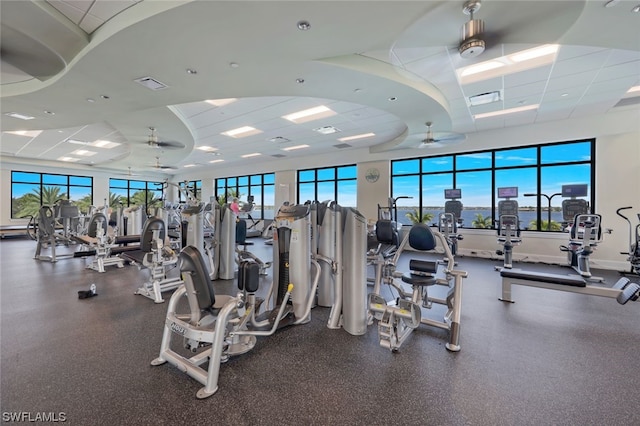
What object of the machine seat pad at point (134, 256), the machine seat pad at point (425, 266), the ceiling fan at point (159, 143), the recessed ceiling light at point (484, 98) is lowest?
the machine seat pad at point (134, 256)

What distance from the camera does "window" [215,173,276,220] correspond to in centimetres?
1300

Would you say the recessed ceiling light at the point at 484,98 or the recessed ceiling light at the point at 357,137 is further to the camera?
the recessed ceiling light at the point at 357,137

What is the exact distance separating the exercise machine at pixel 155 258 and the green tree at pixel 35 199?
11.8 metres

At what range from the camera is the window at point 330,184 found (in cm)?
1038

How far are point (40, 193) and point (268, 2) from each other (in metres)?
15.8

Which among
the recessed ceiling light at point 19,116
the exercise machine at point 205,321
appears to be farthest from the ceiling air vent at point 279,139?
the exercise machine at point 205,321

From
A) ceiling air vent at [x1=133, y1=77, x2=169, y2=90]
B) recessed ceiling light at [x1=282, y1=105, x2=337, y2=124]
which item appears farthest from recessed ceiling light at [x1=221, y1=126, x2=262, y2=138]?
ceiling air vent at [x1=133, y1=77, x2=169, y2=90]

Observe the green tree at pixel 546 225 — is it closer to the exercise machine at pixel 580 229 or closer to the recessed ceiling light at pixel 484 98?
the exercise machine at pixel 580 229

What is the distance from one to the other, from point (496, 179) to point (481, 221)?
1.21 metres

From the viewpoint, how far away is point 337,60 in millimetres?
3443

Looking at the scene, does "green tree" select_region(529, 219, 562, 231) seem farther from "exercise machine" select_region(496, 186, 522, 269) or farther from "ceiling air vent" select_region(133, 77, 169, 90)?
"ceiling air vent" select_region(133, 77, 169, 90)

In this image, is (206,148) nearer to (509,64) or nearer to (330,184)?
(330,184)

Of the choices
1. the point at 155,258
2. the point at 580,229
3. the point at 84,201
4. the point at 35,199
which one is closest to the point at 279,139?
the point at 155,258

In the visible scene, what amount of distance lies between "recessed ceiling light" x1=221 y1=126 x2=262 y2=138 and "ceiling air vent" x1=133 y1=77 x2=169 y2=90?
296cm
